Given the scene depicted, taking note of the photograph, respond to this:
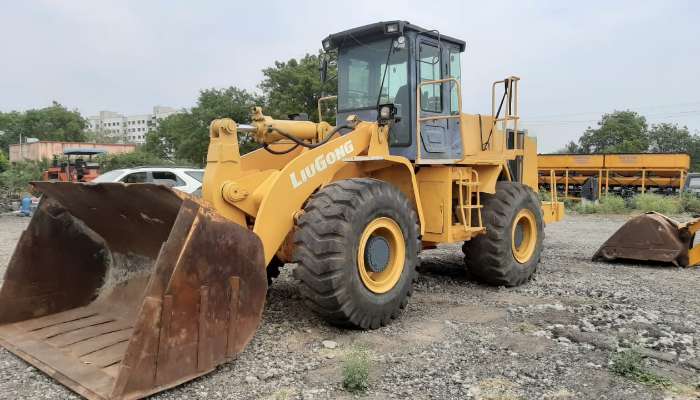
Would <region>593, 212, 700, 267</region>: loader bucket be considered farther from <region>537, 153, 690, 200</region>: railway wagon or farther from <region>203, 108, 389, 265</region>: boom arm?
<region>537, 153, 690, 200</region>: railway wagon

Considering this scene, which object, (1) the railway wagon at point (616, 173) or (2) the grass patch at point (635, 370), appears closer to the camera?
(2) the grass patch at point (635, 370)

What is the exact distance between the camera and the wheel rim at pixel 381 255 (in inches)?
183

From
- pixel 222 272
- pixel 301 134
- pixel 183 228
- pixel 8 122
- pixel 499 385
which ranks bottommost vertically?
pixel 499 385

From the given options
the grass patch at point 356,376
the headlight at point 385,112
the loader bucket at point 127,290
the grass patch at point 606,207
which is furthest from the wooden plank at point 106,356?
the grass patch at point 606,207

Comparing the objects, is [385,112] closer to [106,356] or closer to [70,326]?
[106,356]

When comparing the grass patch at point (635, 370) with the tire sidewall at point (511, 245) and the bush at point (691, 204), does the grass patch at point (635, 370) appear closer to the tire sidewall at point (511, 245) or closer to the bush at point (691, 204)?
the tire sidewall at point (511, 245)

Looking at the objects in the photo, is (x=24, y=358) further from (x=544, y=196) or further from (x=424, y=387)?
(x=544, y=196)

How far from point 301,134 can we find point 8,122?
69961 mm

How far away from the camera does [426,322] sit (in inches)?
199

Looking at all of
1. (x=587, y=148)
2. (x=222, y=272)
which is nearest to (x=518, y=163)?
(x=222, y=272)

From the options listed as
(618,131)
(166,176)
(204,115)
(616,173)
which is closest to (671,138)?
(618,131)

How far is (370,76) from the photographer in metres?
6.23

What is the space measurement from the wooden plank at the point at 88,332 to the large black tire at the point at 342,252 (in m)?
1.55

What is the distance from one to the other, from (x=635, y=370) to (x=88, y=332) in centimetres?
409
